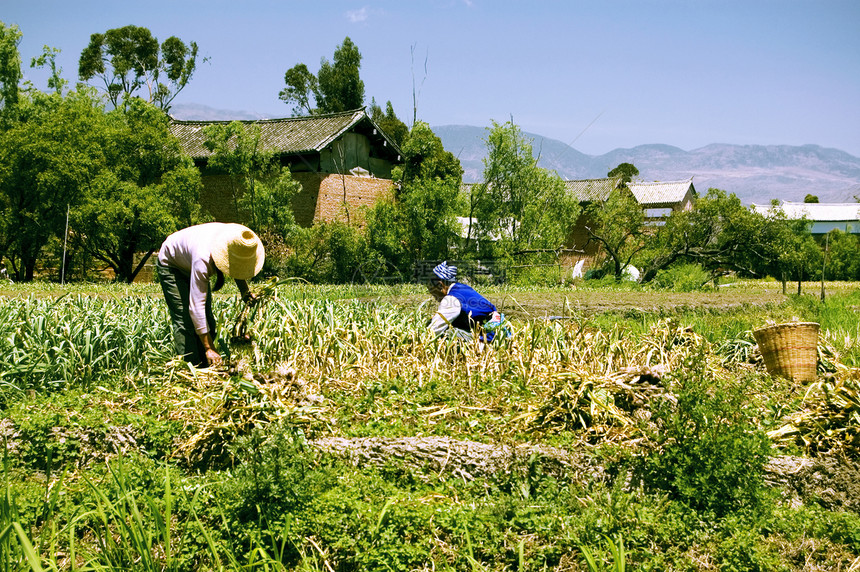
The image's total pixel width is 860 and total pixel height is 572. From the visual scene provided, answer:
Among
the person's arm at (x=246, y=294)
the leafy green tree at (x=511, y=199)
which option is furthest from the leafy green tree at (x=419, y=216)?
the person's arm at (x=246, y=294)

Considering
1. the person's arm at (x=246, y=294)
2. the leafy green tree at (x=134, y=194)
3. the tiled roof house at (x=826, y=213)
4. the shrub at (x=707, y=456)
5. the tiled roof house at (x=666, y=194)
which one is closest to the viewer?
the shrub at (x=707, y=456)

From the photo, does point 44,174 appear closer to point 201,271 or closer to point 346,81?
point 201,271

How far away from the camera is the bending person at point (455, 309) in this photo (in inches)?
220

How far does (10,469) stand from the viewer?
156 inches

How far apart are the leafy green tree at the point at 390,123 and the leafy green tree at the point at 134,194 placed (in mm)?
12898

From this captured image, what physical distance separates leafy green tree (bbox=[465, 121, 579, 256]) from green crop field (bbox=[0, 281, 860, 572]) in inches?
535

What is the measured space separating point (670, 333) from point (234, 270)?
3423mm

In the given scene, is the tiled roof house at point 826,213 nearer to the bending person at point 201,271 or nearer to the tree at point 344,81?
the tree at point 344,81

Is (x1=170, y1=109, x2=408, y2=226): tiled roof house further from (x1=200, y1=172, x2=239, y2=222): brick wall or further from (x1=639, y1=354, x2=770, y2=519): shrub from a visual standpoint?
(x1=639, y1=354, x2=770, y2=519): shrub

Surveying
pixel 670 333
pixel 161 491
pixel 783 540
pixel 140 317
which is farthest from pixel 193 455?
pixel 670 333

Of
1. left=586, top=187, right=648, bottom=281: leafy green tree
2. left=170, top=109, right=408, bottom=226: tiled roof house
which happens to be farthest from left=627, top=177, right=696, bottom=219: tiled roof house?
left=170, top=109, right=408, bottom=226: tiled roof house

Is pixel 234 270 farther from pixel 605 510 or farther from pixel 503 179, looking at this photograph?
pixel 503 179

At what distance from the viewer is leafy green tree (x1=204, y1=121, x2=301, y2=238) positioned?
19906 millimetres

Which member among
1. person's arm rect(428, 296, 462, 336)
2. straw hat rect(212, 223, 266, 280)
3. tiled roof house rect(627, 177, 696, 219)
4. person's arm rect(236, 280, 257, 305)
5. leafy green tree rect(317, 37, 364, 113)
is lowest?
person's arm rect(428, 296, 462, 336)
